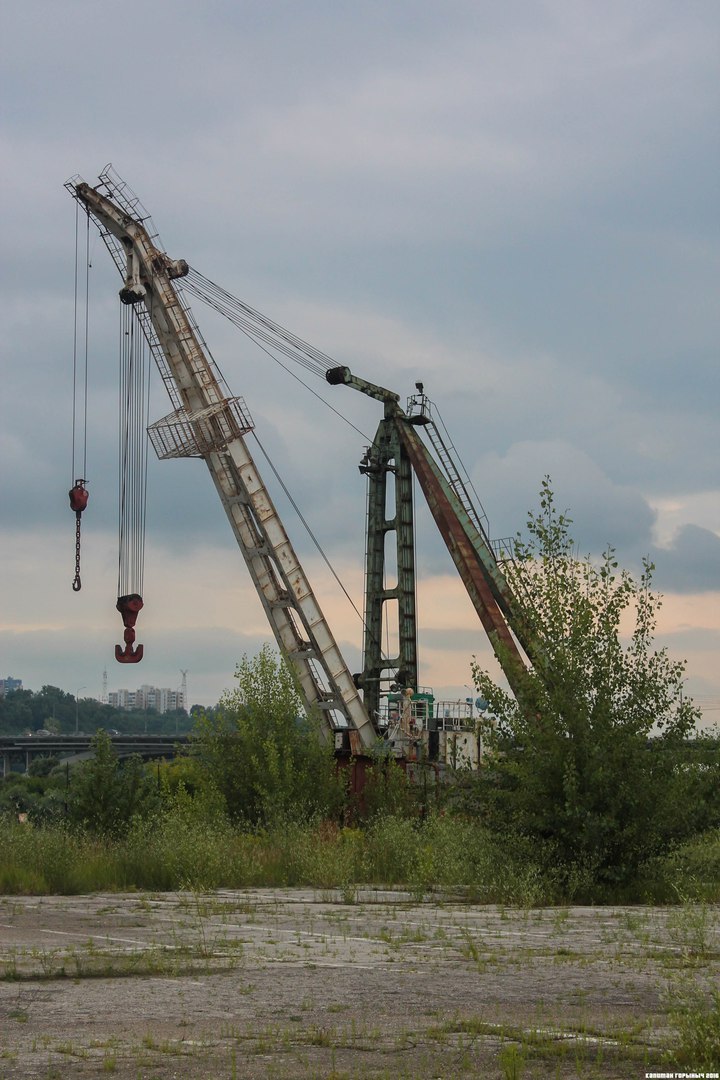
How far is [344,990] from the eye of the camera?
1002 cm

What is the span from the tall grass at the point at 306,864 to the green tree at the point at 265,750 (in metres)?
11.0

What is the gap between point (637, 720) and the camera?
18234 millimetres

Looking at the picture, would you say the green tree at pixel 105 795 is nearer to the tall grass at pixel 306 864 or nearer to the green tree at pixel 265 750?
the green tree at pixel 265 750

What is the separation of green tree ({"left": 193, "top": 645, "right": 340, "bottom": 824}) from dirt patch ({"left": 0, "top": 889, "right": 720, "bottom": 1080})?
18.6 m

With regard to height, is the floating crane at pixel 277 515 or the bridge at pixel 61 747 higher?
the floating crane at pixel 277 515

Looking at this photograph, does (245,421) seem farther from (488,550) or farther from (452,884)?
(452,884)

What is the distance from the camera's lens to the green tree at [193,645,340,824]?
35.4 metres

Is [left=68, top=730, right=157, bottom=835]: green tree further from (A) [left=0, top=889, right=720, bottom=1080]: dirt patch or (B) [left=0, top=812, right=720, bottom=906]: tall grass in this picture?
(A) [left=0, top=889, right=720, bottom=1080]: dirt patch

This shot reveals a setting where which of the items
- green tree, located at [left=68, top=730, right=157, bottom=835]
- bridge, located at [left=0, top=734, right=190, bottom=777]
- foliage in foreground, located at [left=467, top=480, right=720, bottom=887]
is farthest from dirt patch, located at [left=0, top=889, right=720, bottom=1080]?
bridge, located at [left=0, top=734, right=190, bottom=777]

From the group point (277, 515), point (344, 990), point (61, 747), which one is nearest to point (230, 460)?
point (277, 515)

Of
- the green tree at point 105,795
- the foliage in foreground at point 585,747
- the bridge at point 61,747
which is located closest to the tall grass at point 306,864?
the foliage in foreground at point 585,747

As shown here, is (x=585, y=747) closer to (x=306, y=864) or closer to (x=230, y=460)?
(x=306, y=864)

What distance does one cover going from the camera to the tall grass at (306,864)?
1794 cm

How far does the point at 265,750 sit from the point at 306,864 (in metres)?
14.6
